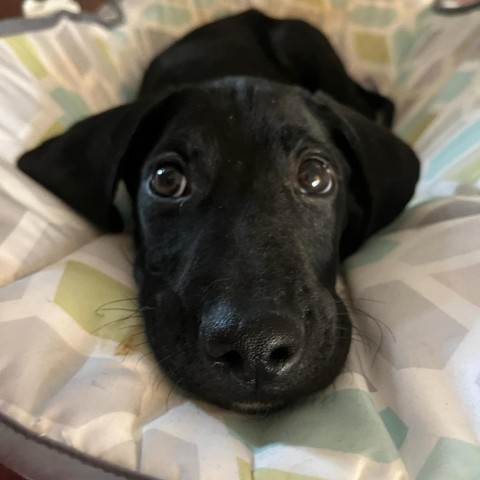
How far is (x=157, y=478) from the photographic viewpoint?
1.01 metres

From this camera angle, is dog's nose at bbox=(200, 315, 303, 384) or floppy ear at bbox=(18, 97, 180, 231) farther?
floppy ear at bbox=(18, 97, 180, 231)

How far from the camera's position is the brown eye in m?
1.52

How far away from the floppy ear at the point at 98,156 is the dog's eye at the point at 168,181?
90 mm

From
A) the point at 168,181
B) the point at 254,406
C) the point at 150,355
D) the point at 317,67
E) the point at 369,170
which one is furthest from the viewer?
the point at 317,67

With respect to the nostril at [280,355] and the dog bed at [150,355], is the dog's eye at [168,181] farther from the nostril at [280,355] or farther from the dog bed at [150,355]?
the nostril at [280,355]

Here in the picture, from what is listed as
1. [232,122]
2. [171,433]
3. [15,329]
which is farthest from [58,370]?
[232,122]

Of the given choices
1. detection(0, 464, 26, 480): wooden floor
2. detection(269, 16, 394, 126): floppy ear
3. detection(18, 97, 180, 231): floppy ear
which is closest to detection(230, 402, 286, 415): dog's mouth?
detection(0, 464, 26, 480): wooden floor

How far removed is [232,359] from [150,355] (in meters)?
0.25

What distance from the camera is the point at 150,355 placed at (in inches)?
50.9

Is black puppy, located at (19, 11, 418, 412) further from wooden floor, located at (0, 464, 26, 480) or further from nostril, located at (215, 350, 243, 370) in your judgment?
wooden floor, located at (0, 464, 26, 480)

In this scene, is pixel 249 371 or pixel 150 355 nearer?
pixel 249 371

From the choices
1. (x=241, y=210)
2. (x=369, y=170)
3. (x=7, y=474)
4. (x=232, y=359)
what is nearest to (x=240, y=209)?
(x=241, y=210)

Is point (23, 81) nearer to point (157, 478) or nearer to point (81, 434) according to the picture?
point (81, 434)

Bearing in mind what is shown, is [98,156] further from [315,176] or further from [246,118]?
[315,176]
